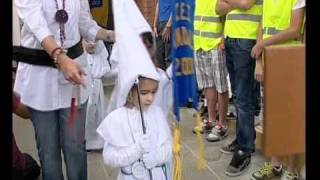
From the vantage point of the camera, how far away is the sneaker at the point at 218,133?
15.4 ft

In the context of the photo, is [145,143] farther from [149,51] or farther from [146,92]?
[149,51]

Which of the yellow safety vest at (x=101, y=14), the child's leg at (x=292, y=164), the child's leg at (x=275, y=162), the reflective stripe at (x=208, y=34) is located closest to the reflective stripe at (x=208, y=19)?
the reflective stripe at (x=208, y=34)

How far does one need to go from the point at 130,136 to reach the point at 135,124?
64mm

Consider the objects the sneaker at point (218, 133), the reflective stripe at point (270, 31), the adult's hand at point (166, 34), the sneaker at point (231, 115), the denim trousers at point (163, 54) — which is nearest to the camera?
the denim trousers at point (163, 54)

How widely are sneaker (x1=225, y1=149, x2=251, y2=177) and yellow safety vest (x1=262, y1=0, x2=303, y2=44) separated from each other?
3.26 feet

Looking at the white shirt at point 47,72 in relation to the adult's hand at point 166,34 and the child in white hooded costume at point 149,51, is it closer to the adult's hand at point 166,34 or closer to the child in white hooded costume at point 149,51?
the child in white hooded costume at point 149,51

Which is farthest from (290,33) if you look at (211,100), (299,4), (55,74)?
(211,100)

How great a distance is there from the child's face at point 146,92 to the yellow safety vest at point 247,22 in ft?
4.76

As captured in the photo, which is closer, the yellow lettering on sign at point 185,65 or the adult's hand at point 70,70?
the yellow lettering on sign at point 185,65

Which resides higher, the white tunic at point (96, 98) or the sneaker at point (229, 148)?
the white tunic at point (96, 98)

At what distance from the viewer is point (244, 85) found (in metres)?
3.80

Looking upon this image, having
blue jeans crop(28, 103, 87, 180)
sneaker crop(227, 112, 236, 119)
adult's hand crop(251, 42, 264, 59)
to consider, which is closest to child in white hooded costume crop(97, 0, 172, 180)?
blue jeans crop(28, 103, 87, 180)

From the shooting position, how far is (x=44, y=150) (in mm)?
2807

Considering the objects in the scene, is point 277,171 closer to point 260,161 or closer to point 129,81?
point 260,161
